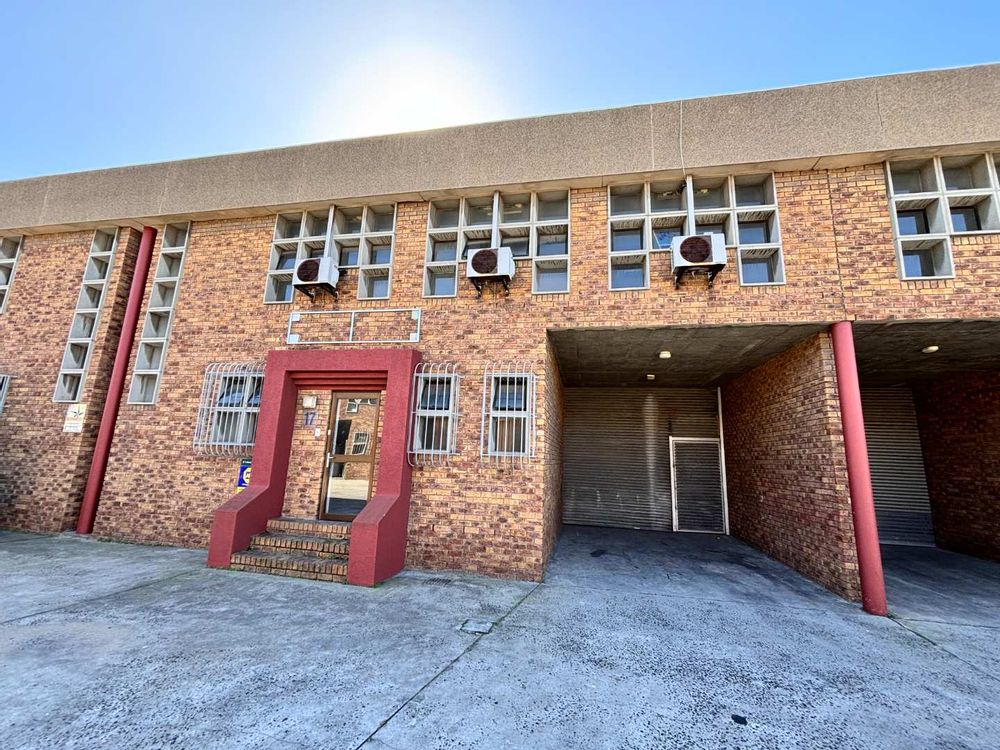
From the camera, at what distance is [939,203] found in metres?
5.34

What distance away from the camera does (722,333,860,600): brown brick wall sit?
17.2ft

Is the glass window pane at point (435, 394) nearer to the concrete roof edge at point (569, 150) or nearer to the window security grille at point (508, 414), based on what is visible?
the window security grille at point (508, 414)

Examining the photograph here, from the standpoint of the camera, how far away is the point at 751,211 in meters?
5.81

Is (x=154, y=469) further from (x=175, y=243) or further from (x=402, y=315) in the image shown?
(x=402, y=315)

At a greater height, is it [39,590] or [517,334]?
[517,334]

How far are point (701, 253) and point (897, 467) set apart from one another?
7381mm

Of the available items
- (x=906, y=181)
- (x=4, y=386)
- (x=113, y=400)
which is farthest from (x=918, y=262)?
(x=4, y=386)

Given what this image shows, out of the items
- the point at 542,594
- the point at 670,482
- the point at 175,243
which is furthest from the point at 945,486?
the point at 175,243

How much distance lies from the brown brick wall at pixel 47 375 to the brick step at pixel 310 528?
3.94m

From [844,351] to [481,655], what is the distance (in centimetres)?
552

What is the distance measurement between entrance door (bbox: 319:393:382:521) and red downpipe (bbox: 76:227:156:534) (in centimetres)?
385

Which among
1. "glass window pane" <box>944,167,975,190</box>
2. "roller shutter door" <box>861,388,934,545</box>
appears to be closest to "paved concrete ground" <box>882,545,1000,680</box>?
"roller shutter door" <box>861,388,934,545</box>

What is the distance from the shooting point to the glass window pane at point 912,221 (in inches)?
220

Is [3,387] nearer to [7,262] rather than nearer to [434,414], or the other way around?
[7,262]
